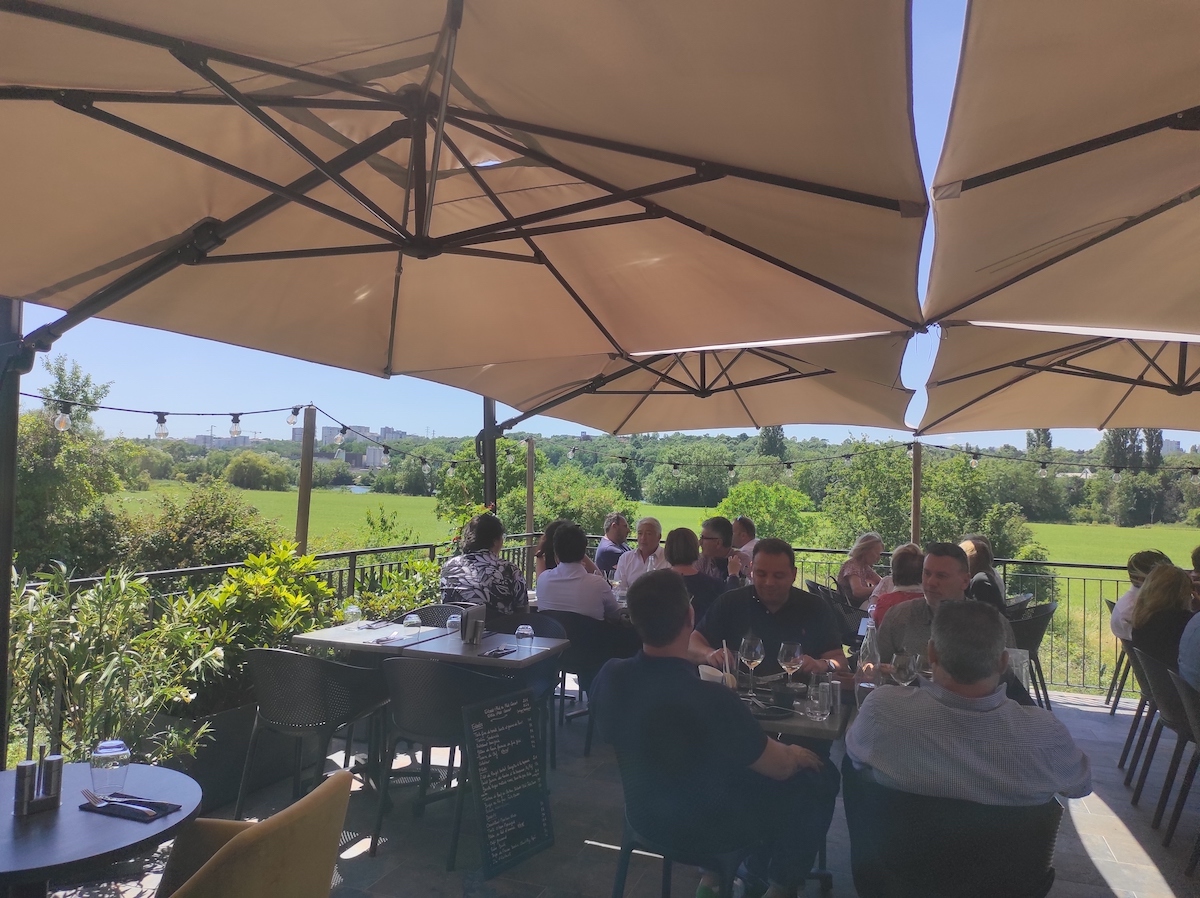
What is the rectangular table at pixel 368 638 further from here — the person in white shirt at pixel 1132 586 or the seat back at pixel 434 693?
the person in white shirt at pixel 1132 586

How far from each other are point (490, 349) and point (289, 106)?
86.5 inches

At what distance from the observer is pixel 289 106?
2643 millimetres

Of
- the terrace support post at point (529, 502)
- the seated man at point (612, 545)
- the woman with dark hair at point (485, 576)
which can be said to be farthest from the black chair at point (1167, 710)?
the terrace support post at point (529, 502)

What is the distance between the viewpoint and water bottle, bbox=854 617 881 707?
9.18 feet

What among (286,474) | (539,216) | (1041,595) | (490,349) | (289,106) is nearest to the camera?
(289,106)

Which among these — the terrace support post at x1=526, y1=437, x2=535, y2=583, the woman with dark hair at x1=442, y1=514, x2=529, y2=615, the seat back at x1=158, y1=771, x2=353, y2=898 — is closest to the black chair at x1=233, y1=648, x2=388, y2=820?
the woman with dark hair at x1=442, y1=514, x2=529, y2=615

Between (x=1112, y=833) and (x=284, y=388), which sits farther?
(x=284, y=388)

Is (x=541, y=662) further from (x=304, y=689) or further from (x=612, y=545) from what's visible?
(x=612, y=545)

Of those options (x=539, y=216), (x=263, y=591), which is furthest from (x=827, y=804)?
(x=263, y=591)

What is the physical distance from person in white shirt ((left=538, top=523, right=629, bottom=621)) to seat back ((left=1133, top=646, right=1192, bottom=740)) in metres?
2.73

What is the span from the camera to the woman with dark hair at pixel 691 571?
201 inches

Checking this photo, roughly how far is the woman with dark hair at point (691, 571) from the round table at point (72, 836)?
335cm

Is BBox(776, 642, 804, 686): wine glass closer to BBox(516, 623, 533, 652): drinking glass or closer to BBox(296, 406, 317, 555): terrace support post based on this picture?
BBox(516, 623, 533, 652): drinking glass

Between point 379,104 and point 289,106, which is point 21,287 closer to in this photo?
point 289,106
